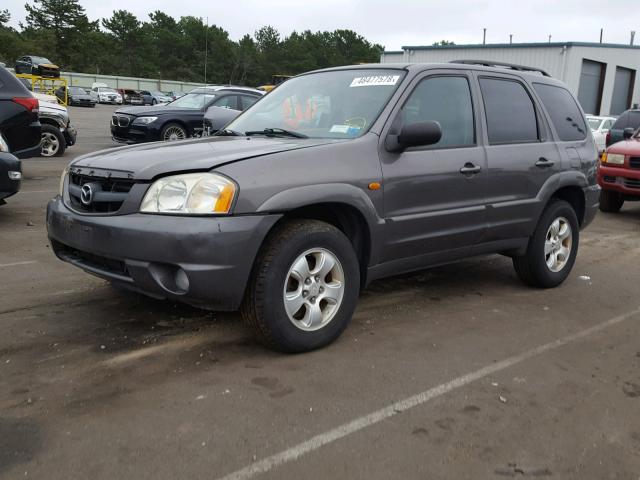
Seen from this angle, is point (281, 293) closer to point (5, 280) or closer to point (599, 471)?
point (599, 471)

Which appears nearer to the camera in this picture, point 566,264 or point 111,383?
point 111,383

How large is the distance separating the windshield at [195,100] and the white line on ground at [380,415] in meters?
11.4

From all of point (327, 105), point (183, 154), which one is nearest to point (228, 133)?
point (327, 105)

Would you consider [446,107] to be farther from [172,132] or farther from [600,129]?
[600,129]

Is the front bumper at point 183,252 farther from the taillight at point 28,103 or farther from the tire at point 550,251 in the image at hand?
the taillight at point 28,103

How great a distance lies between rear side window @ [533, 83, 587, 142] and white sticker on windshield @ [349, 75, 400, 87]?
1.63 meters

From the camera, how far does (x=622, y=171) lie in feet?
31.3

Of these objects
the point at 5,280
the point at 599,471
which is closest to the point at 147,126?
the point at 5,280

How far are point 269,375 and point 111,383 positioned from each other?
0.80 metres

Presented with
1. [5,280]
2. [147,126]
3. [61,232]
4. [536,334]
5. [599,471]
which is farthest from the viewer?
[147,126]

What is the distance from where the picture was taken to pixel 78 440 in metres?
2.67

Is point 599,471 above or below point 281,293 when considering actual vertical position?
below

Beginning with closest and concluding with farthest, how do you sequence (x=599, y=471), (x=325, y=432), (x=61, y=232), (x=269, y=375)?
(x=599, y=471) → (x=325, y=432) → (x=269, y=375) → (x=61, y=232)

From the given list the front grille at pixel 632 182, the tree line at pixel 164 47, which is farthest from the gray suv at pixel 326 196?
the tree line at pixel 164 47
